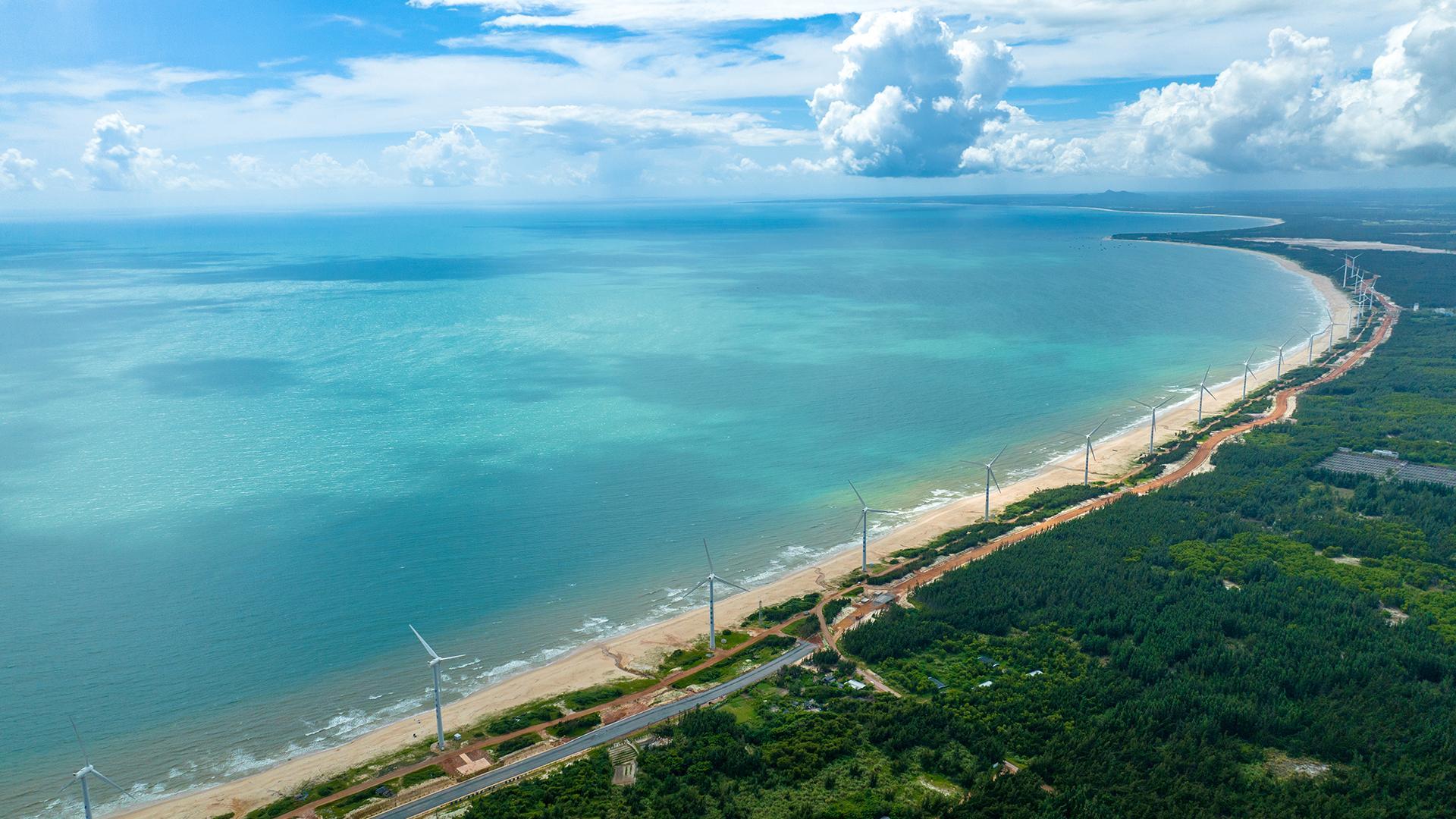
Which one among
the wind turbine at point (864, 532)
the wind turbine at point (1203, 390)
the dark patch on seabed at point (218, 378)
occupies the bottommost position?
the wind turbine at point (864, 532)

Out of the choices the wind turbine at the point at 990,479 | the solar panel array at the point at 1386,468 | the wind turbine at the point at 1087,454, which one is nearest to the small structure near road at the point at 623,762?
the wind turbine at the point at 990,479

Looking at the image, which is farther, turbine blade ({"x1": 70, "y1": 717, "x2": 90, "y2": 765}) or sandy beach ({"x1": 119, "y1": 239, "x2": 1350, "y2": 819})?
turbine blade ({"x1": 70, "y1": 717, "x2": 90, "y2": 765})

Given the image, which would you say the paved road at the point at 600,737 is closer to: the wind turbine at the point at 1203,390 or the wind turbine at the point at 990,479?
the wind turbine at the point at 990,479

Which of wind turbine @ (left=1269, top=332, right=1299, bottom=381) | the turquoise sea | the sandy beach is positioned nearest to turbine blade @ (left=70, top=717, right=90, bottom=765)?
the turquoise sea

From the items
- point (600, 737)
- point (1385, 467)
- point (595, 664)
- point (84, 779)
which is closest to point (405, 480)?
point (595, 664)

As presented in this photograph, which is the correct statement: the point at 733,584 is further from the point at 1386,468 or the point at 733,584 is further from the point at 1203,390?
the point at 1203,390

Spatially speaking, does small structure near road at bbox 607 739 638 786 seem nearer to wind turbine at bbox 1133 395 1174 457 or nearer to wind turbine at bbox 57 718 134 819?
wind turbine at bbox 57 718 134 819

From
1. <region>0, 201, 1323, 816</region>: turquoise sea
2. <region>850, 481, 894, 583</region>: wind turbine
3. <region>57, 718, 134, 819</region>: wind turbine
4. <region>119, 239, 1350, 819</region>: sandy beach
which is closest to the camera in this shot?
<region>57, 718, 134, 819</region>: wind turbine
